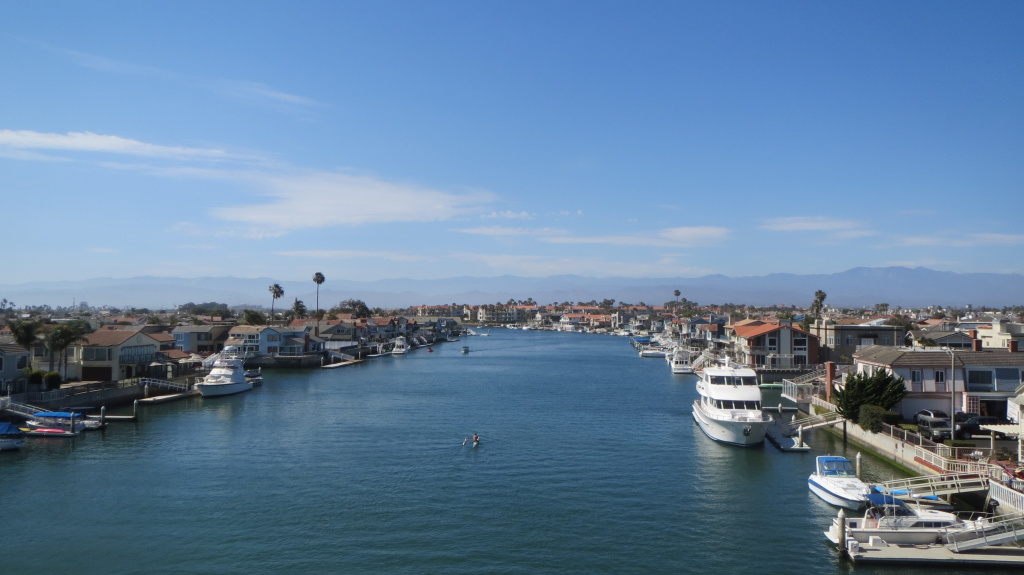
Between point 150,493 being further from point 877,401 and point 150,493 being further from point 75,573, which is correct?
point 877,401

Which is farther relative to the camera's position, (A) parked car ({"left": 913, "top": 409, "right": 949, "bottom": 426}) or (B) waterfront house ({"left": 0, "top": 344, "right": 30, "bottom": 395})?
(B) waterfront house ({"left": 0, "top": 344, "right": 30, "bottom": 395})

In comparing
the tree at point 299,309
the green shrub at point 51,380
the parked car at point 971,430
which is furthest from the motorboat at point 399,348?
the parked car at point 971,430

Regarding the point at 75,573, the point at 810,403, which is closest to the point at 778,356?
the point at 810,403

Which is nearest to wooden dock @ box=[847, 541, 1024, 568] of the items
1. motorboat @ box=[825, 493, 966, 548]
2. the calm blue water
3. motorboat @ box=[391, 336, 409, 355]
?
motorboat @ box=[825, 493, 966, 548]

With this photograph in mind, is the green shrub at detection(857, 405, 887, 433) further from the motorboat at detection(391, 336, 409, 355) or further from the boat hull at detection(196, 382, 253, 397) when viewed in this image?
the motorboat at detection(391, 336, 409, 355)

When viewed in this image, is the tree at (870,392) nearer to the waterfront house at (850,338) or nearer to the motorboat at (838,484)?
the motorboat at (838,484)
